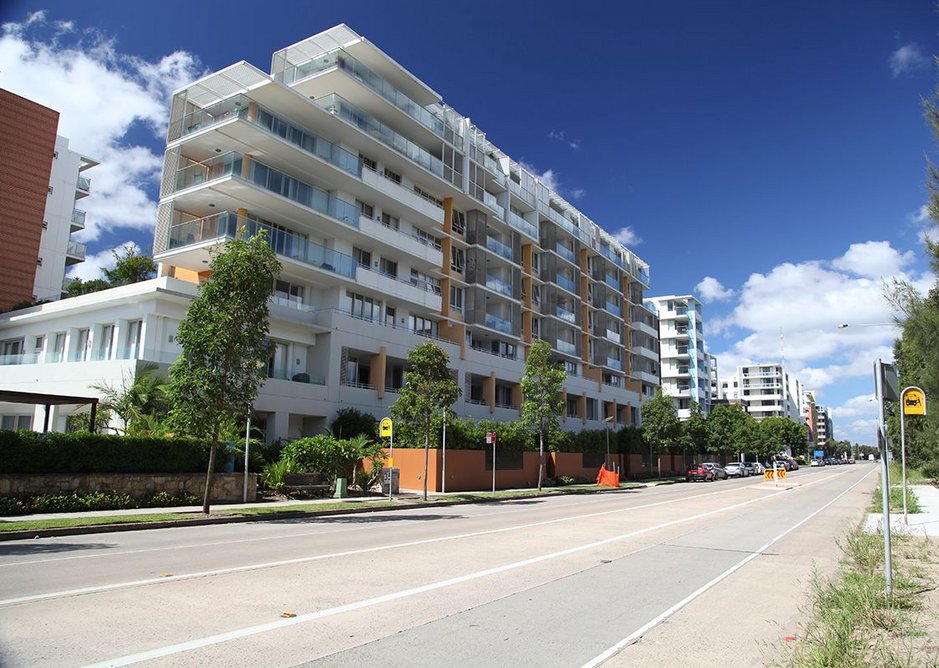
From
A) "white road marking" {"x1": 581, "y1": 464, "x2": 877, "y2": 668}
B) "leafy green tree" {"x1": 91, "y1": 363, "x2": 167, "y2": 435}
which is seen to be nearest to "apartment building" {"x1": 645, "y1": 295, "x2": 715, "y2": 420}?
"leafy green tree" {"x1": 91, "y1": 363, "x2": 167, "y2": 435}

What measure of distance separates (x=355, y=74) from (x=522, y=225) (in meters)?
23.1

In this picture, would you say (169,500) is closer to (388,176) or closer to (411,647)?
(411,647)

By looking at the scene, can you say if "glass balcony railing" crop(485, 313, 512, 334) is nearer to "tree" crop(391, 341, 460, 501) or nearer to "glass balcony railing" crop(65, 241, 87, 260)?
"tree" crop(391, 341, 460, 501)

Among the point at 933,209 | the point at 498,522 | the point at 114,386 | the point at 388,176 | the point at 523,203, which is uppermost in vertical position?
the point at 523,203

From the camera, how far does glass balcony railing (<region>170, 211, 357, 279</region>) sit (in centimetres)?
3123

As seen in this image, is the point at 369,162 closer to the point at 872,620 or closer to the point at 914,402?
the point at 914,402

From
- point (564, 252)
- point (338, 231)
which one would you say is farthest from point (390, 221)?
point (564, 252)

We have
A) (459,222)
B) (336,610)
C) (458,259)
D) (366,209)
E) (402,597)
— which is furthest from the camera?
(459,222)

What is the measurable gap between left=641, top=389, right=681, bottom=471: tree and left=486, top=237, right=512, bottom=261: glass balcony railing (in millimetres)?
18838

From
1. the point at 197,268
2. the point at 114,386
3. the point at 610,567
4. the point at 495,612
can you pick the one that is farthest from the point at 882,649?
the point at 197,268

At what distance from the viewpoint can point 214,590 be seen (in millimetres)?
8469

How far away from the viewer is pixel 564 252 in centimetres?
6538

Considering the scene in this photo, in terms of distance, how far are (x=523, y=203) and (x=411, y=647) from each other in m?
55.1

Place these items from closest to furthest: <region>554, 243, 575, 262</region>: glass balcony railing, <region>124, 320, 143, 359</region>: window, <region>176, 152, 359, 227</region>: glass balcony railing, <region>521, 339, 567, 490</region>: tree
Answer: <region>124, 320, 143, 359</region>: window, <region>176, 152, 359, 227</region>: glass balcony railing, <region>521, 339, 567, 490</region>: tree, <region>554, 243, 575, 262</region>: glass balcony railing
